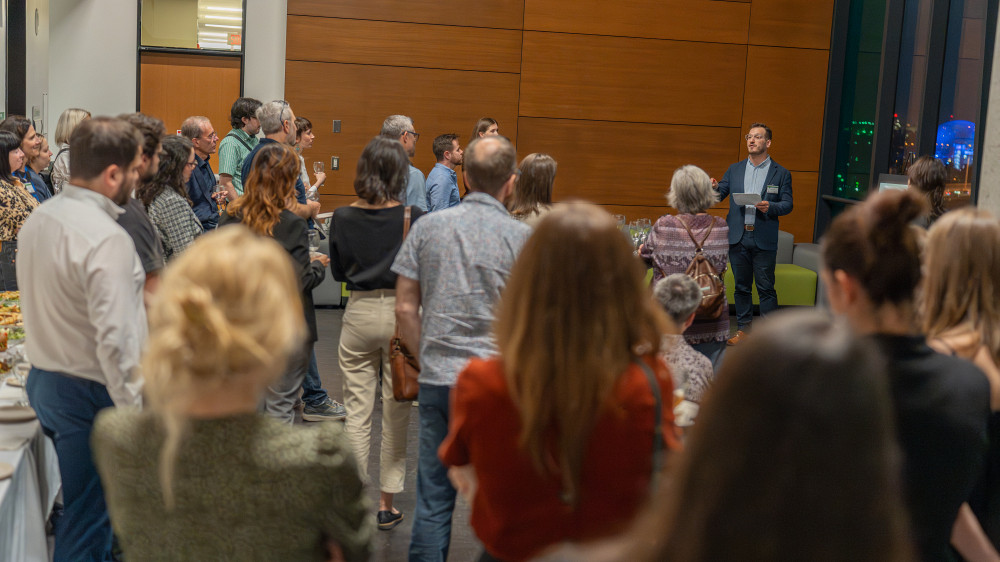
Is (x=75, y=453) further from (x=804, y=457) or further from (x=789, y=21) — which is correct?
(x=789, y=21)

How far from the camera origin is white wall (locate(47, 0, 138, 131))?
8969 millimetres

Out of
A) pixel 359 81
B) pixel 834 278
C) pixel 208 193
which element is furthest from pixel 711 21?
pixel 834 278

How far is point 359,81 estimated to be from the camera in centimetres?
897

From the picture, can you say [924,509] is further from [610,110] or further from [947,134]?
[610,110]

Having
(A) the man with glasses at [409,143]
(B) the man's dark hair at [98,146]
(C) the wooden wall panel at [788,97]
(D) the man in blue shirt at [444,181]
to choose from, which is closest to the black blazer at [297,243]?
(B) the man's dark hair at [98,146]

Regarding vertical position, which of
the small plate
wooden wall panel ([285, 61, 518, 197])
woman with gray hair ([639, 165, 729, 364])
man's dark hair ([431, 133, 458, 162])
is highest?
wooden wall panel ([285, 61, 518, 197])

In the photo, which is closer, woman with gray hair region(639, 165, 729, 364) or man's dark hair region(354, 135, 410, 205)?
man's dark hair region(354, 135, 410, 205)

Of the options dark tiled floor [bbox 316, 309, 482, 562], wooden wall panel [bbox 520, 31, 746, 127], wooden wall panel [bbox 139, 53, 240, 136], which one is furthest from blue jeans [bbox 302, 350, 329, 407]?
wooden wall panel [bbox 139, 53, 240, 136]

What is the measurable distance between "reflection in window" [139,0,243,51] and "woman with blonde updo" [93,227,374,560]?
8.43 meters

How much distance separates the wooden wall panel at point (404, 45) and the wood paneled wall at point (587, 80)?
1cm

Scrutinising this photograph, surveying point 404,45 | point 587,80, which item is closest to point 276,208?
point 404,45

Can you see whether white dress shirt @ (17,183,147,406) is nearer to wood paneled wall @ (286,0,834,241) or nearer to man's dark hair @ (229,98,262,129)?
man's dark hair @ (229,98,262,129)

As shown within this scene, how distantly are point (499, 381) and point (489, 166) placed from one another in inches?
54.7

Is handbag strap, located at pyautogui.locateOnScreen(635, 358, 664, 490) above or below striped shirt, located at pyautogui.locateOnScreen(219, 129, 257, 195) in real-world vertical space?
below
